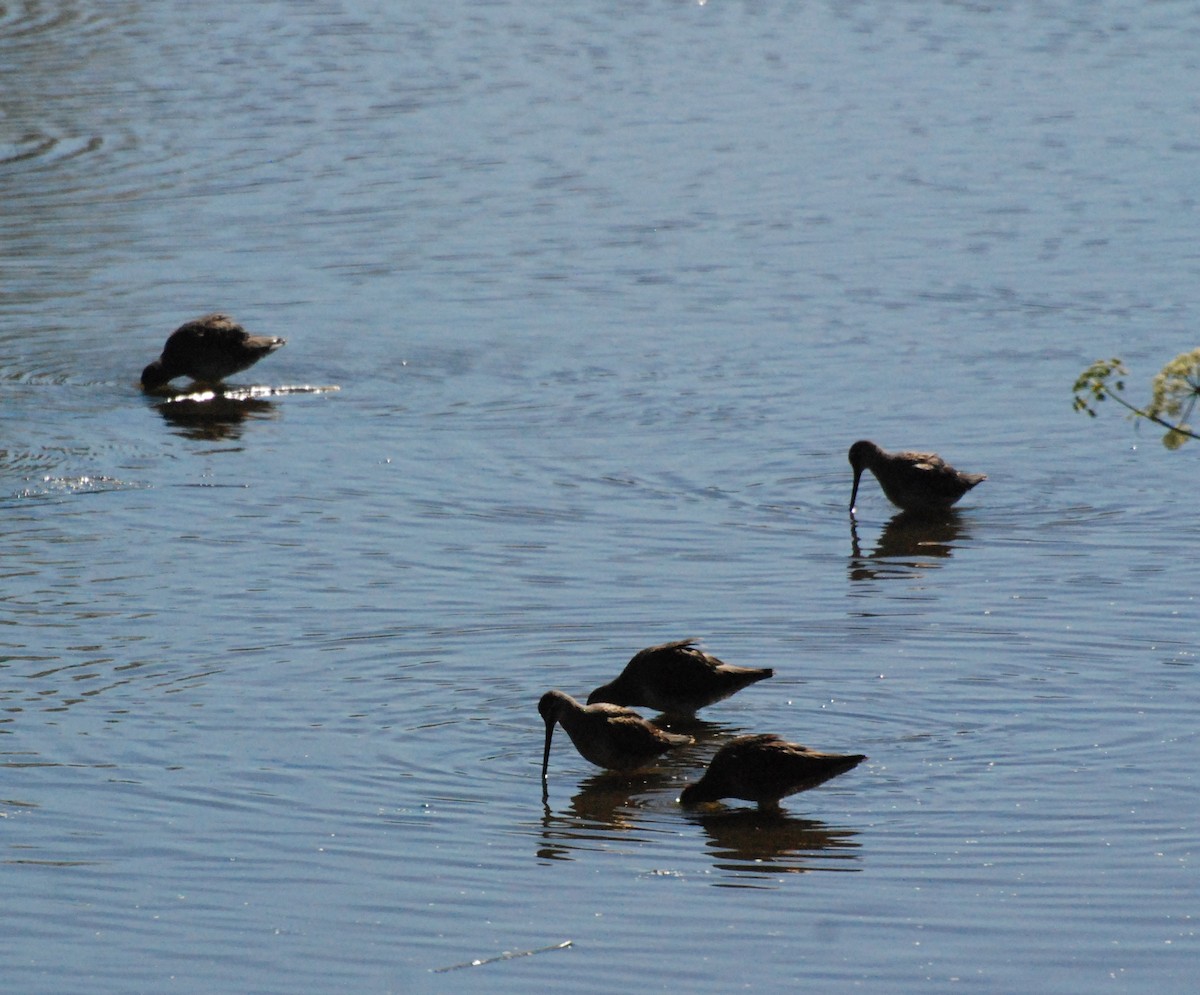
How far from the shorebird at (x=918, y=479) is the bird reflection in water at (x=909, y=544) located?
0.40 feet

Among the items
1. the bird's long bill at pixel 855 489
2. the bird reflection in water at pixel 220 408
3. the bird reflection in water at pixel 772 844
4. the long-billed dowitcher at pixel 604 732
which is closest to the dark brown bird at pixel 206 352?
the bird reflection in water at pixel 220 408

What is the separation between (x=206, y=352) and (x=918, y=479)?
600 cm

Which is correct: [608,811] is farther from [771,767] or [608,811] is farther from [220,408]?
[220,408]

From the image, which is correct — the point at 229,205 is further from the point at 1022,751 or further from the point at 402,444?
the point at 1022,751

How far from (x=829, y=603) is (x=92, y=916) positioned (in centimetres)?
484

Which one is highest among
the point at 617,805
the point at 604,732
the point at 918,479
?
the point at 918,479

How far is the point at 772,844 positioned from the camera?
332 inches

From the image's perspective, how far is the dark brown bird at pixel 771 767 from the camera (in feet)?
28.0

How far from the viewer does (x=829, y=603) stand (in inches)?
450

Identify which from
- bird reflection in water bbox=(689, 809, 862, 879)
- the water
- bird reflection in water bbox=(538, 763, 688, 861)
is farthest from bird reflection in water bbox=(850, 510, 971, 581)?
bird reflection in water bbox=(689, 809, 862, 879)

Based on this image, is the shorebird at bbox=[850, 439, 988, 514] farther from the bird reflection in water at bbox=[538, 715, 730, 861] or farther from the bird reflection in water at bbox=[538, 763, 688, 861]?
the bird reflection in water at bbox=[538, 763, 688, 861]

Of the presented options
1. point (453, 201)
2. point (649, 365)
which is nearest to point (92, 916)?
point (649, 365)

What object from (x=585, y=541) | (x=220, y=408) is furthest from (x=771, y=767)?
(x=220, y=408)

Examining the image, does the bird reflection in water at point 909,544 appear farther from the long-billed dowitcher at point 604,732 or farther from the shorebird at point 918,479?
the long-billed dowitcher at point 604,732
